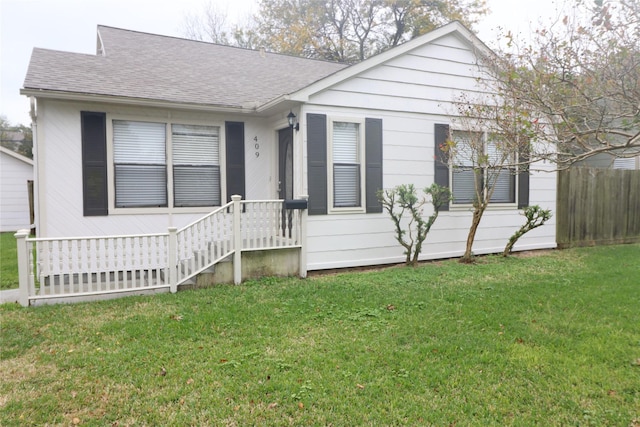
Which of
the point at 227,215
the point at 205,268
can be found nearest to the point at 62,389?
the point at 205,268

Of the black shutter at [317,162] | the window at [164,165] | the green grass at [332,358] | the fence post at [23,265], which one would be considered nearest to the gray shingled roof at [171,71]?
the window at [164,165]

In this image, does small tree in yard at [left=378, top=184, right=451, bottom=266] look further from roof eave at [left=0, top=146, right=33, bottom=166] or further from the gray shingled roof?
roof eave at [left=0, top=146, right=33, bottom=166]

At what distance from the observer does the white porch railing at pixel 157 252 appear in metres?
5.49

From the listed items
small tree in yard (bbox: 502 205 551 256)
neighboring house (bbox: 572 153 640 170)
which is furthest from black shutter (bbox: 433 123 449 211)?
neighboring house (bbox: 572 153 640 170)

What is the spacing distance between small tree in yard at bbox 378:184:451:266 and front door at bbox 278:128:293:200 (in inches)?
66.5

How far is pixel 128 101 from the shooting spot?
6578mm

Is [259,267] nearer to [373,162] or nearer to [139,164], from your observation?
[139,164]

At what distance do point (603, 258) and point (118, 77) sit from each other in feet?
30.7

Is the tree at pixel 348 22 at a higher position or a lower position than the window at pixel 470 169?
higher

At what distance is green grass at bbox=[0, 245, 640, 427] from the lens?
2918mm

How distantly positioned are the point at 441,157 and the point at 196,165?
4.47 meters

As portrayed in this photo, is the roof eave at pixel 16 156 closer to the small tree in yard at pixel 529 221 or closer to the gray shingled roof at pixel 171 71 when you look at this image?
the gray shingled roof at pixel 171 71

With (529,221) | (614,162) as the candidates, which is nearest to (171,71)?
(529,221)

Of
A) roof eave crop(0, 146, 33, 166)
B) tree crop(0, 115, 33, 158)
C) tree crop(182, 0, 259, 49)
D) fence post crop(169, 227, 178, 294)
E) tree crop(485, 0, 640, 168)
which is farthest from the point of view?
tree crop(0, 115, 33, 158)
